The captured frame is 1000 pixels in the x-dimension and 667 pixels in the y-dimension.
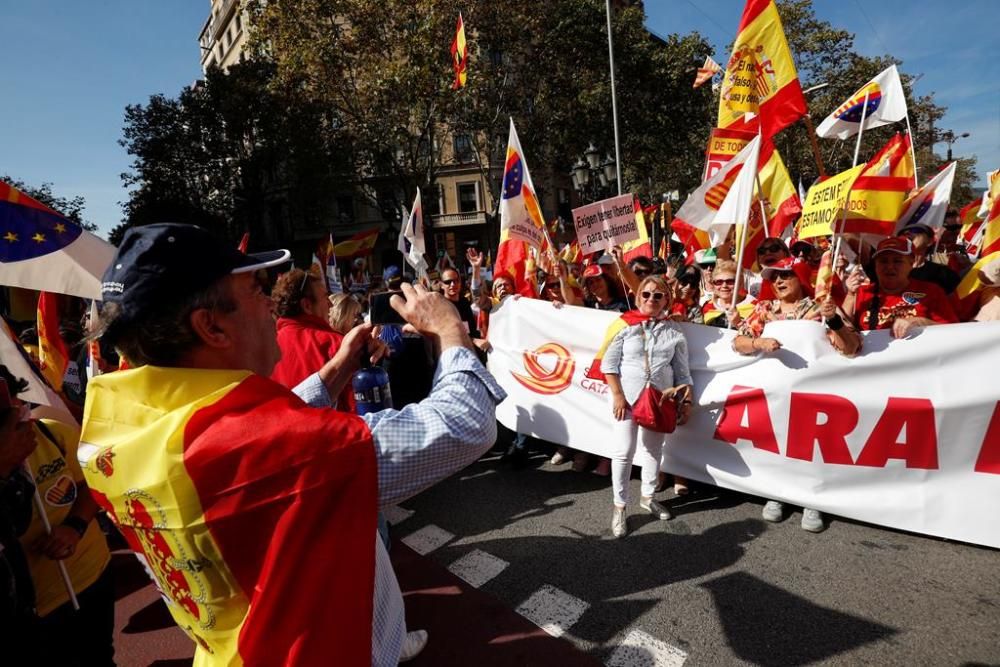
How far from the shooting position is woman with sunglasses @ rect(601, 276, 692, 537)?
3.94m

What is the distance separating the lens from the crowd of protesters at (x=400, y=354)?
3.85 feet

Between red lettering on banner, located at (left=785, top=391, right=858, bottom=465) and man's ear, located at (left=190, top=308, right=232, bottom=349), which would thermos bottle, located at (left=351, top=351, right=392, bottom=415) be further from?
red lettering on banner, located at (left=785, top=391, right=858, bottom=465)

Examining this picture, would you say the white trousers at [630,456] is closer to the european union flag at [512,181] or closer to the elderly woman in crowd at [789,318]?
the elderly woman in crowd at [789,318]

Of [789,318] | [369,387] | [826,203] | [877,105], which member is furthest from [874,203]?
[369,387]

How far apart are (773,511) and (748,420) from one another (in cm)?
65

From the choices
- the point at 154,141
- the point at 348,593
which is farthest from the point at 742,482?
→ the point at 154,141

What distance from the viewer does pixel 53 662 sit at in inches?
80.4

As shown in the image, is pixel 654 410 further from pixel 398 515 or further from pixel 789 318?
pixel 398 515

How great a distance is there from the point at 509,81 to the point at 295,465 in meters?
22.2

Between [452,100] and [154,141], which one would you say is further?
[154,141]

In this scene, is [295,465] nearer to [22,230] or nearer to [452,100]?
[22,230]

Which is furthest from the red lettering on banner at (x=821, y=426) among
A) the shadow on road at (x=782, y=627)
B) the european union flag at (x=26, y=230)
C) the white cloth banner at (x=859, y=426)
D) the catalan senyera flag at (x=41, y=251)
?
the european union flag at (x=26, y=230)

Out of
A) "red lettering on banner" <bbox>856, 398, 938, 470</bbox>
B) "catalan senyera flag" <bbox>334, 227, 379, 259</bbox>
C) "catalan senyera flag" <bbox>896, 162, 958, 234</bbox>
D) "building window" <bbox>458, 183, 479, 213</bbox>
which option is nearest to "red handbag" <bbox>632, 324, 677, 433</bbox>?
"red lettering on banner" <bbox>856, 398, 938, 470</bbox>

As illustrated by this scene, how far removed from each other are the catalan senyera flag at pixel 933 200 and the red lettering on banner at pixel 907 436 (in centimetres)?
315
